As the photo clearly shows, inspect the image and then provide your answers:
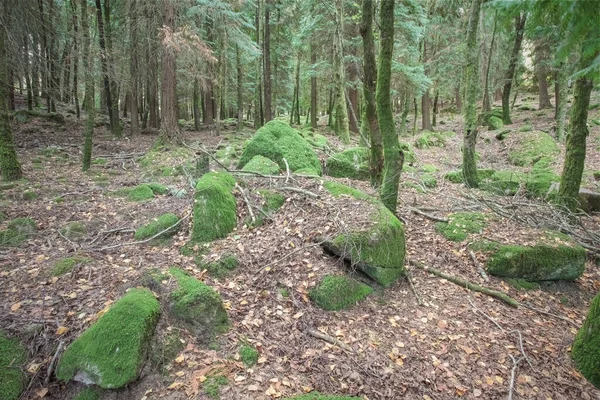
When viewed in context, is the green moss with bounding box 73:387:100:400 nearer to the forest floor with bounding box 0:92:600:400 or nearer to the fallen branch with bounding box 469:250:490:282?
the forest floor with bounding box 0:92:600:400

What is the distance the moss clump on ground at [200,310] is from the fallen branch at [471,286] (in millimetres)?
3414

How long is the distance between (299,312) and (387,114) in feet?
13.2

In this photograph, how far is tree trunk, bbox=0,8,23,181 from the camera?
801cm

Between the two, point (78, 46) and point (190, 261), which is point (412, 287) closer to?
point (190, 261)

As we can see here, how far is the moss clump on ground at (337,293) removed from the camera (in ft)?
15.0

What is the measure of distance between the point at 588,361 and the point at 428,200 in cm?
483

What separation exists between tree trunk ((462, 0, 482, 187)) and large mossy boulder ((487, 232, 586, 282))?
4225 millimetres

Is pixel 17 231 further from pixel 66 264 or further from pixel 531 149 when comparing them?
pixel 531 149

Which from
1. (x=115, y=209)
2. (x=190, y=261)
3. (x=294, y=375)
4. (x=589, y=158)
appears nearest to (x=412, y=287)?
(x=294, y=375)

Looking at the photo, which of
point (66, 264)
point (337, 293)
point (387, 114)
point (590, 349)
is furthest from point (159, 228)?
point (590, 349)

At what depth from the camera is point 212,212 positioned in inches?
222

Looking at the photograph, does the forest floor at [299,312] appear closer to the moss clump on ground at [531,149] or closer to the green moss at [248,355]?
the green moss at [248,355]

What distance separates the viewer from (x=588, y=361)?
153 inches

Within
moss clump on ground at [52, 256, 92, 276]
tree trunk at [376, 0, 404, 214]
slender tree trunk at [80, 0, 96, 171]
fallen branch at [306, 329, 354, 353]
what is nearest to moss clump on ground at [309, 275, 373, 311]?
fallen branch at [306, 329, 354, 353]
